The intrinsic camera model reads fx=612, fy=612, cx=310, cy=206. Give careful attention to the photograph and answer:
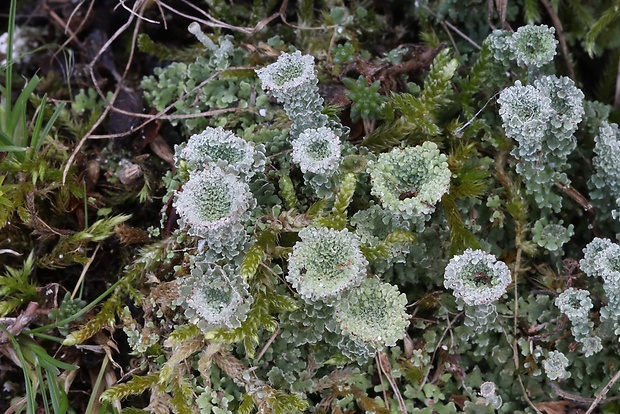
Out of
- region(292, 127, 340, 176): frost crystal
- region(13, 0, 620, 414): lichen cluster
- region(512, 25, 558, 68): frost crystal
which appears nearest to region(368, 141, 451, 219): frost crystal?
region(13, 0, 620, 414): lichen cluster

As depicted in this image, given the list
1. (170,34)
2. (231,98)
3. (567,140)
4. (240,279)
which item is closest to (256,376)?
(240,279)

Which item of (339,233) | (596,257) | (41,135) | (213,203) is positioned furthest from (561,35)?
(41,135)

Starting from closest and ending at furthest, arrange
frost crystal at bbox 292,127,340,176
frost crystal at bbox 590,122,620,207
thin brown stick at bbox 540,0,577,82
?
frost crystal at bbox 292,127,340,176, frost crystal at bbox 590,122,620,207, thin brown stick at bbox 540,0,577,82

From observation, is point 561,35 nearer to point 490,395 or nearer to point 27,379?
point 490,395

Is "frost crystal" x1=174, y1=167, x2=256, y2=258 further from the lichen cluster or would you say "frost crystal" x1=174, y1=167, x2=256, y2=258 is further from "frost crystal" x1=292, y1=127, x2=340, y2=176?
"frost crystal" x1=292, y1=127, x2=340, y2=176

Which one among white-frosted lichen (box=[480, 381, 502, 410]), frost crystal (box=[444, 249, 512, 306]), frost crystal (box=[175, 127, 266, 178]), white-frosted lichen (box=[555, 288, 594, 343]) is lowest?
white-frosted lichen (box=[480, 381, 502, 410])

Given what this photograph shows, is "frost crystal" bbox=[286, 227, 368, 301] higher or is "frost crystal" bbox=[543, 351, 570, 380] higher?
"frost crystal" bbox=[286, 227, 368, 301]

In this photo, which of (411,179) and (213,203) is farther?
(411,179)
